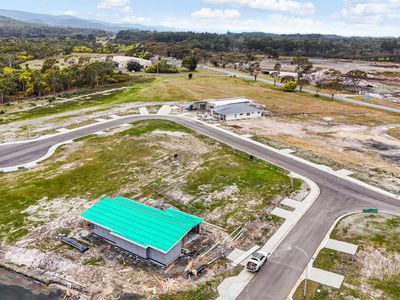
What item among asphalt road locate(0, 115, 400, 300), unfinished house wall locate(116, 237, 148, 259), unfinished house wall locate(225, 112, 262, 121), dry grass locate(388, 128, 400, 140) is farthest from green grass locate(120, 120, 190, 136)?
dry grass locate(388, 128, 400, 140)

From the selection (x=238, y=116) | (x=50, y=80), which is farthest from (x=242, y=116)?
(x=50, y=80)

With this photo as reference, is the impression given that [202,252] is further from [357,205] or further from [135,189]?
[357,205]

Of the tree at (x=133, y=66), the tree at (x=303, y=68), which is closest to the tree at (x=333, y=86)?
the tree at (x=303, y=68)

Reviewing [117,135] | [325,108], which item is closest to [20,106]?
[117,135]

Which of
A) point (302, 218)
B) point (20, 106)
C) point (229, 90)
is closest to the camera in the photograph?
point (302, 218)

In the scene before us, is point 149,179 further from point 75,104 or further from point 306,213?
point 75,104

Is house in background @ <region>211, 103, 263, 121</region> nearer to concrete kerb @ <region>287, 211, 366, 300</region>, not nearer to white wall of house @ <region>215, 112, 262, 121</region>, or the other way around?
white wall of house @ <region>215, 112, 262, 121</region>

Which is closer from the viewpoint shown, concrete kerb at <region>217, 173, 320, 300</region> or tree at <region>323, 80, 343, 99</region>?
concrete kerb at <region>217, 173, 320, 300</region>

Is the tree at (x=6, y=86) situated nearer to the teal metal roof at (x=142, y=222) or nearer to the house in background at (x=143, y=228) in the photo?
the teal metal roof at (x=142, y=222)
